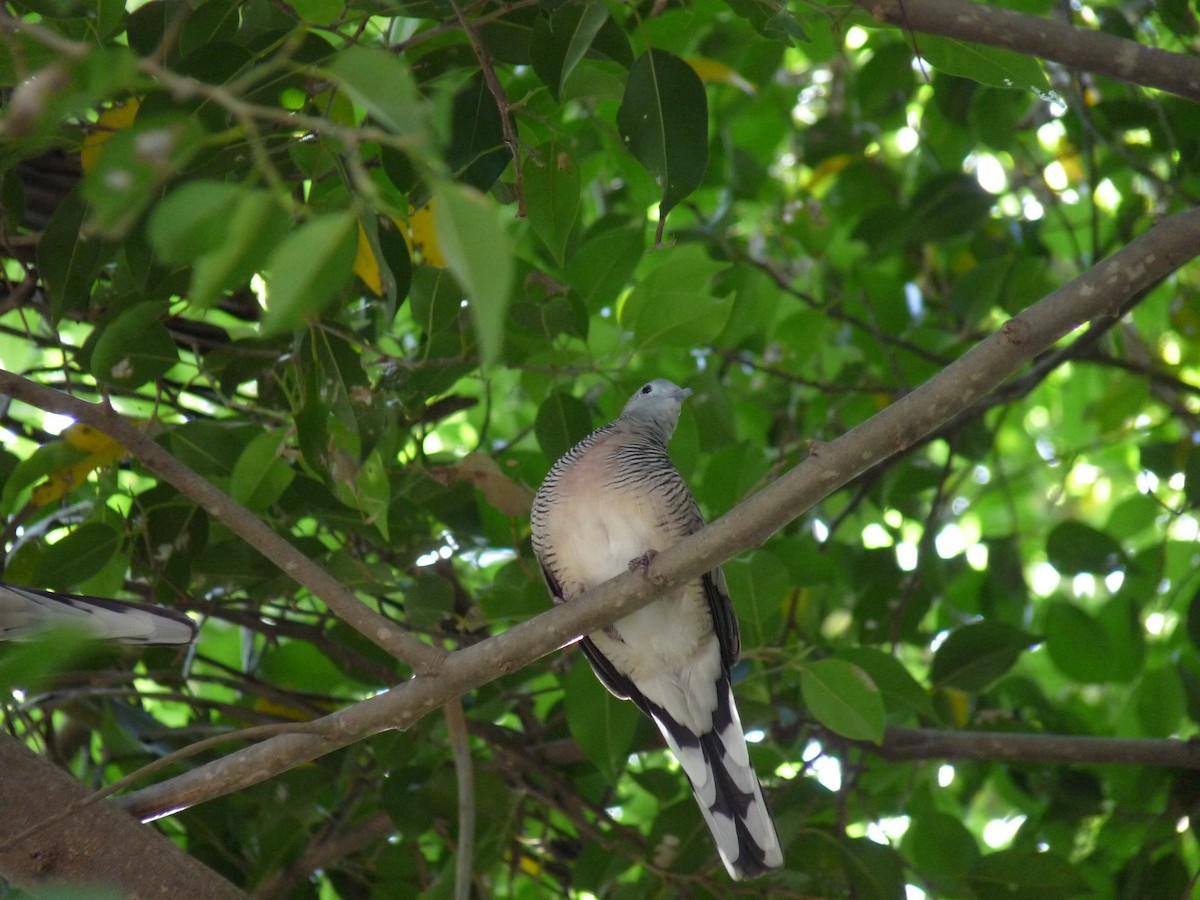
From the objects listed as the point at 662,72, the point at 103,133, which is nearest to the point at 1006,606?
the point at 662,72

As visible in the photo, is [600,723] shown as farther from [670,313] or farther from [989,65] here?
[989,65]

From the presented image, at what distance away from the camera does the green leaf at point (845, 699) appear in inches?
119

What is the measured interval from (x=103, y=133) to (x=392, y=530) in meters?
1.39

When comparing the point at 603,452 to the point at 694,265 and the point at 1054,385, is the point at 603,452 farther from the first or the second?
the point at 1054,385

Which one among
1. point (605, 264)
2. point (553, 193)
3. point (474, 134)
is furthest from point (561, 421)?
point (474, 134)

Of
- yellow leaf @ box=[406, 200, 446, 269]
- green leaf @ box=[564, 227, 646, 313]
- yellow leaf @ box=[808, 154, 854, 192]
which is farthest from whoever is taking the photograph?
yellow leaf @ box=[808, 154, 854, 192]

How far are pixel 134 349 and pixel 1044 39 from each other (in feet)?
7.33

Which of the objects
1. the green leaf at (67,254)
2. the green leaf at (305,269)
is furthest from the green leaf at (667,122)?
the green leaf at (305,269)

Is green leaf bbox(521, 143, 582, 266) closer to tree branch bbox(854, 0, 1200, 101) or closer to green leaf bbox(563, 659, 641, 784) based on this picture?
tree branch bbox(854, 0, 1200, 101)

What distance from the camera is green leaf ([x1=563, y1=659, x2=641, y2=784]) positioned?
3422 millimetres

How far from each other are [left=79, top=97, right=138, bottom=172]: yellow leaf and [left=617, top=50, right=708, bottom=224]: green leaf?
125 cm

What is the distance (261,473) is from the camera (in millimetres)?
2896

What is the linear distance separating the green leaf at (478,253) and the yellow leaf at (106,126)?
2.00 meters

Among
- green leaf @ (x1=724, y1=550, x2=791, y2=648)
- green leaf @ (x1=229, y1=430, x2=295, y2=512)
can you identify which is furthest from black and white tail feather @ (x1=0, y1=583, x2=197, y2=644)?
green leaf @ (x1=724, y1=550, x2=791, y2=648)
